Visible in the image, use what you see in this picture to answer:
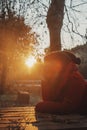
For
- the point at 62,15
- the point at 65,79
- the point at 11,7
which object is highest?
the point at 11,7

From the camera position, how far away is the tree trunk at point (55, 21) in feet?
43.4

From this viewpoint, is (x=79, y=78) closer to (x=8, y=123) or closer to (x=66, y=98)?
(x=66, y=98)

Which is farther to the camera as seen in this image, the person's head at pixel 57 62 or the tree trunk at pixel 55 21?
the tree trunk at pixel 55 21

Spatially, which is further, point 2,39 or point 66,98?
point 2,39

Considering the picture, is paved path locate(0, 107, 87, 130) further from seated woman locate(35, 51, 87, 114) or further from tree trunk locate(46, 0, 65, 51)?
tree trunk locate(46, 0, 65, 51)

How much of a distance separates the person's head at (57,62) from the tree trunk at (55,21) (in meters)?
7.59

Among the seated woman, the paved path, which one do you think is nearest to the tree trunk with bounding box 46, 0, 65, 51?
the seated woman

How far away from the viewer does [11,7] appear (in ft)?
82.7

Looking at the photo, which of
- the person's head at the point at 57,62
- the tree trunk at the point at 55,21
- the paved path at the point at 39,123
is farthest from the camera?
the tree trunk at the point at 55,21

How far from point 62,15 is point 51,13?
49 cm

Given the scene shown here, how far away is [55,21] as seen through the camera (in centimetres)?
1323

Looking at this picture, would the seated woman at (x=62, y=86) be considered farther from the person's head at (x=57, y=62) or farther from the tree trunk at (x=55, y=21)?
the tree trunk at (x=55, y=21)

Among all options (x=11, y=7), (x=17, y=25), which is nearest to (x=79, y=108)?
(x=11, y=7)

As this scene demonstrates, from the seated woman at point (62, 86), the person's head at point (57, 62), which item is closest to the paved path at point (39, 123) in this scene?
the seated woman at point (62, 86)
